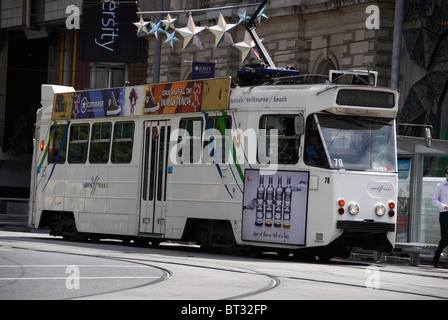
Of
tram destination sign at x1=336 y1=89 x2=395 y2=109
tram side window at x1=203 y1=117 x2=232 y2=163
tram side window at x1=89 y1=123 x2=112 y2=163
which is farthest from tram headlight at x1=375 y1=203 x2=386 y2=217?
tram side window at x1=89 y1=123 x2=112 y2=163

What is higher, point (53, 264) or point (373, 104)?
point (373, 104)

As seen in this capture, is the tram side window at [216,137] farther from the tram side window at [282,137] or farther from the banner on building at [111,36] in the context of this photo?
the banner on building at [111,36]

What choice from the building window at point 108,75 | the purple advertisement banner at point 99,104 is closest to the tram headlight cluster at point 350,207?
the purple advertisement banner at point 99,104

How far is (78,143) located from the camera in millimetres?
23609

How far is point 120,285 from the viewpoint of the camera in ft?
39.5

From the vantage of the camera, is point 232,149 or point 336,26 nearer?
point 232,149

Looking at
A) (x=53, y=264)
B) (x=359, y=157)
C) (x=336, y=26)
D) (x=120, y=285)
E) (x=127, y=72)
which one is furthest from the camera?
(x=127, y=72)

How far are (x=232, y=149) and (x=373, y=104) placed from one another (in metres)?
2.69

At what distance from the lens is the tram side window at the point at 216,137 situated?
64.1 ft

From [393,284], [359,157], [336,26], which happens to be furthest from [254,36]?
[393,284]

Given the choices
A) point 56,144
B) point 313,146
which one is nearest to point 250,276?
point 313,146

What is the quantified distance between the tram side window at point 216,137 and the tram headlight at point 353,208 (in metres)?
2.74

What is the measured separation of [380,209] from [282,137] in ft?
6.74

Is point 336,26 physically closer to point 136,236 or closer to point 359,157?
point 136,236
